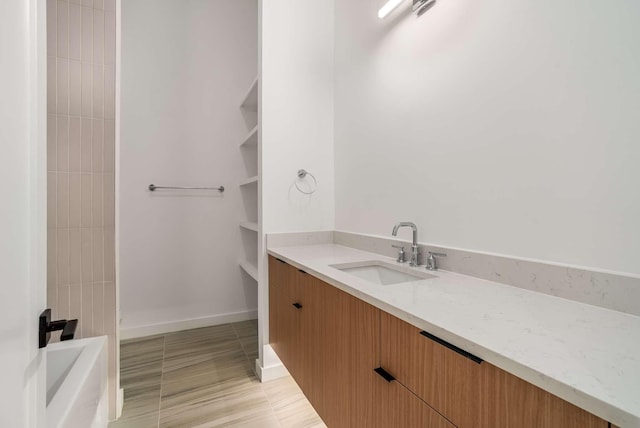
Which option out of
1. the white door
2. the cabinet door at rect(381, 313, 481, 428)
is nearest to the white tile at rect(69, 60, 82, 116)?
the white door

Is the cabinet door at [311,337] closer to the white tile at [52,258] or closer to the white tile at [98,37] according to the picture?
the white tile at [52,258]

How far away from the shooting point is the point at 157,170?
246 centimetres

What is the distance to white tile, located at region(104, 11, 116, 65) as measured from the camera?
4.84 feet

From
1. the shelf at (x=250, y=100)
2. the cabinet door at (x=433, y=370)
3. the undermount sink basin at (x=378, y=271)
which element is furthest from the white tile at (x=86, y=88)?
the cabinet door at (x=433, y=370)

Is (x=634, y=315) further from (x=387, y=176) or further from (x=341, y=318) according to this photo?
(x=387, y=176)

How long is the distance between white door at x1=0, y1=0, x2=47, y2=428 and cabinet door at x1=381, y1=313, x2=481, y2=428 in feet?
2.59

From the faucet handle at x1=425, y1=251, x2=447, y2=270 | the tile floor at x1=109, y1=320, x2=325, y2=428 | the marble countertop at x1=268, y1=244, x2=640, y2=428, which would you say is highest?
the faucet handle at x1=425, y1=251, x2=447, y2=270

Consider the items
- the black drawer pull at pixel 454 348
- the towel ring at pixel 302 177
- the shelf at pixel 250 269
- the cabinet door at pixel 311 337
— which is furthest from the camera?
the shelf at pixel 250 269

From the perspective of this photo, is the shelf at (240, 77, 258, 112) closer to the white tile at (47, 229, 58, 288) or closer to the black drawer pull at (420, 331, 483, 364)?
the white tile at (47, 229, 58, 288)

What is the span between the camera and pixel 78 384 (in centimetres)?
106

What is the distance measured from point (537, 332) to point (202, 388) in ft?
5.94

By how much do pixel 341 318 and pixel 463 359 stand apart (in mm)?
499

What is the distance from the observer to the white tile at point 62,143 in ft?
4.62

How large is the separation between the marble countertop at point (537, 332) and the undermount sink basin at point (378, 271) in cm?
26
